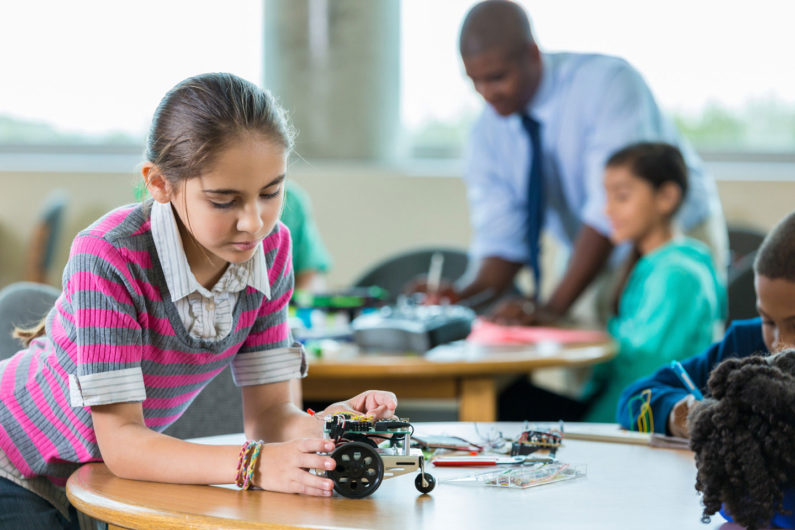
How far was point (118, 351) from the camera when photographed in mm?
1174

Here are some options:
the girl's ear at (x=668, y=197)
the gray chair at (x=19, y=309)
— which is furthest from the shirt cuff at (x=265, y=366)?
the girl's ear at (x=668, y=197)

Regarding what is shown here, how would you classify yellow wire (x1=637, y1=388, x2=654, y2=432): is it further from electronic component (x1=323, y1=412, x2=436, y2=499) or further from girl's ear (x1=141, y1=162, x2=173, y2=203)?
girl's ear (x1=141, y1=162, x2=173, y2=203)

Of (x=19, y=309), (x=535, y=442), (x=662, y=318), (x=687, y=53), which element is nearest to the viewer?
(x=535, y=442)

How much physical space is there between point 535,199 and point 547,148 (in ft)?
0.53

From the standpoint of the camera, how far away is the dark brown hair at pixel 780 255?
4.58 ft

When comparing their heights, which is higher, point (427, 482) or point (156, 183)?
point (156, 183)

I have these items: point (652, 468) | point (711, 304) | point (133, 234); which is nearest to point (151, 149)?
Answer: point (133, 234)

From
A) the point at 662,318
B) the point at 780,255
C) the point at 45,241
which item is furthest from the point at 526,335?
the point at 45,241

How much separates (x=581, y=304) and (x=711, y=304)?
0.71 metres

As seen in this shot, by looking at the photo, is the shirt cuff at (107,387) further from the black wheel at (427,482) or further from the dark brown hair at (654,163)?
the dark brown hair at (654,163)

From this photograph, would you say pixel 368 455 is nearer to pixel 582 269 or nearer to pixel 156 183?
pixel 156 183

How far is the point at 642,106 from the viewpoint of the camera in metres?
3.03

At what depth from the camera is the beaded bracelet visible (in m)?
1.09

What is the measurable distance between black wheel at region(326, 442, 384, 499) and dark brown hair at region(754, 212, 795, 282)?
26.7 inches
